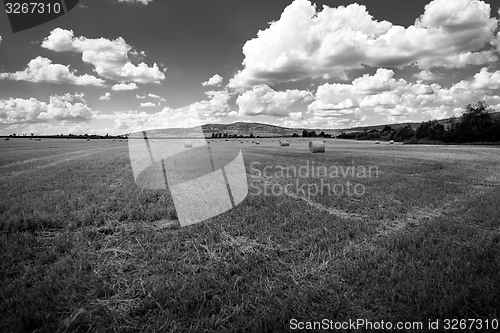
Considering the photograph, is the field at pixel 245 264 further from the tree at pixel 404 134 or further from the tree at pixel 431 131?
the tree at pixel 404 134

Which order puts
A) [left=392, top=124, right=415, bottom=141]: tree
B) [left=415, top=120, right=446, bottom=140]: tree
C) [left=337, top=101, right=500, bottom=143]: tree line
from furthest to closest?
[left=392, top=124, right=415, bottom=141]: tree
[left=415, top=120, right=446, bottom=140]: tree
[left=337, top=101, right=500, bottom=143]: tree line

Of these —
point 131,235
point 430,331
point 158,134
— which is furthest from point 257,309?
point 158,134

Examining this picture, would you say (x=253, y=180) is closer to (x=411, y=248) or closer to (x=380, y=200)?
(x=380, y=200)

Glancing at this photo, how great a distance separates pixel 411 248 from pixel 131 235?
6.91 m

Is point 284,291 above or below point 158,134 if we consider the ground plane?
below

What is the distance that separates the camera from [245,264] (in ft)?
16.2

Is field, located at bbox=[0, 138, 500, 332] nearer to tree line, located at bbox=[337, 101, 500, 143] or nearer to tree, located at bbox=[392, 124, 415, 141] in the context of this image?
tree line, located at bbox=[337, 101, 500, 143]

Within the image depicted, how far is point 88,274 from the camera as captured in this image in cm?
458

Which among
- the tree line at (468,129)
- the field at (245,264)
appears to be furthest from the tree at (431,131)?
the field at (245,264)

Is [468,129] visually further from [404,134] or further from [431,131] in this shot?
[404,134]

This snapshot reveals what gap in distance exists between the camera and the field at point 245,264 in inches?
140

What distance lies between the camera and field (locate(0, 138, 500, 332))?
140 inches

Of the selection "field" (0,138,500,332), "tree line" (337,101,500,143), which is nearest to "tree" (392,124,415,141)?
"tree line" (337,101,500,143)

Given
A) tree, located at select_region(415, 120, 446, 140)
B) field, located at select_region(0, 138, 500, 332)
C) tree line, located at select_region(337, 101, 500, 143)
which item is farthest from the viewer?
tree, located at select_region(415, 120, 446, 140)
